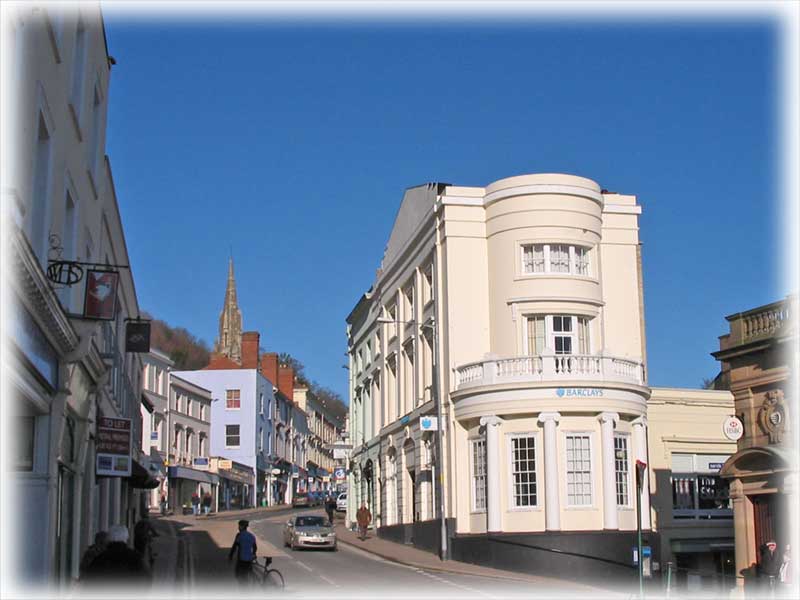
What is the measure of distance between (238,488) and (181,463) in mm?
10139

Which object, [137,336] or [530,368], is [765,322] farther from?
[137,336]

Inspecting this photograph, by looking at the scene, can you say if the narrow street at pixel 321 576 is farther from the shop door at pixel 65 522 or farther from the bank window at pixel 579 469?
the bank window at pixel 579 469

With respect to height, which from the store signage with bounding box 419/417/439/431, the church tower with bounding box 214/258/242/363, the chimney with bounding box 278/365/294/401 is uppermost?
the church tower with bounding box 214/258/242/363

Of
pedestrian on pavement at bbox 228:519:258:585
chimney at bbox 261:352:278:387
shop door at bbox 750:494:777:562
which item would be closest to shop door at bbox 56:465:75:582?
pedestrian on pavement at bbox 228:519:258:585

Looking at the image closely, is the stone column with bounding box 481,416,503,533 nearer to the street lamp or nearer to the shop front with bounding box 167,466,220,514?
the street lamp

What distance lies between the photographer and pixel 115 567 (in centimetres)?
1022

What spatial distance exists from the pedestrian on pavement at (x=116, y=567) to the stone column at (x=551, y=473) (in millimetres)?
21721

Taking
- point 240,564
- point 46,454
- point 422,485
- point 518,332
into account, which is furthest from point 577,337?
point 46,454

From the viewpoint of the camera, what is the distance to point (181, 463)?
65.8 metres

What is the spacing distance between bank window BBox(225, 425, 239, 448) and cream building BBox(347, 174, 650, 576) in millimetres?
39501

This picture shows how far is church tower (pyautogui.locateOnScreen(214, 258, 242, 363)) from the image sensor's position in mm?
156850

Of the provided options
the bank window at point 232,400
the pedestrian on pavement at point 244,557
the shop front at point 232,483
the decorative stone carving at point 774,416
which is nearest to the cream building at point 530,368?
the decorative stone carving at point 774,416

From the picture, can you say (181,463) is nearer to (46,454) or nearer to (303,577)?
(303,577)

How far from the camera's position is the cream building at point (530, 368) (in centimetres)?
3120
